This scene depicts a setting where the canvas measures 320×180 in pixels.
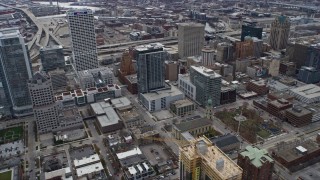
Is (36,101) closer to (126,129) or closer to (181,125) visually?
(126,129)

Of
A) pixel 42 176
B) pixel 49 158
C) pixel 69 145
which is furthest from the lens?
pixel 69 145

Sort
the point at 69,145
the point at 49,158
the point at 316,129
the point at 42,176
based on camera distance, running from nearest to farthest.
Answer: the point at 42,176
the point at 49,158
the point at 69,145
the point at 316,129

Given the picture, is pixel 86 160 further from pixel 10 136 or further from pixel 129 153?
pixel 10 136

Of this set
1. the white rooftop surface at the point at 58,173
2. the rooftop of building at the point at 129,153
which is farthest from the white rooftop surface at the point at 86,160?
the rooftop of building at the point at 129,153

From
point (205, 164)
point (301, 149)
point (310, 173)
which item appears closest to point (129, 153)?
point (205, 164)

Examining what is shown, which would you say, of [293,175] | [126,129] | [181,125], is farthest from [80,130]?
[293,175]

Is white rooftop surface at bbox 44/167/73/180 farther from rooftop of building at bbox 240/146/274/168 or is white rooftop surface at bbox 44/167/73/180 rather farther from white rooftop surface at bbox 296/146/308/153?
white rooftop surface at bbox 296/146/308/153
